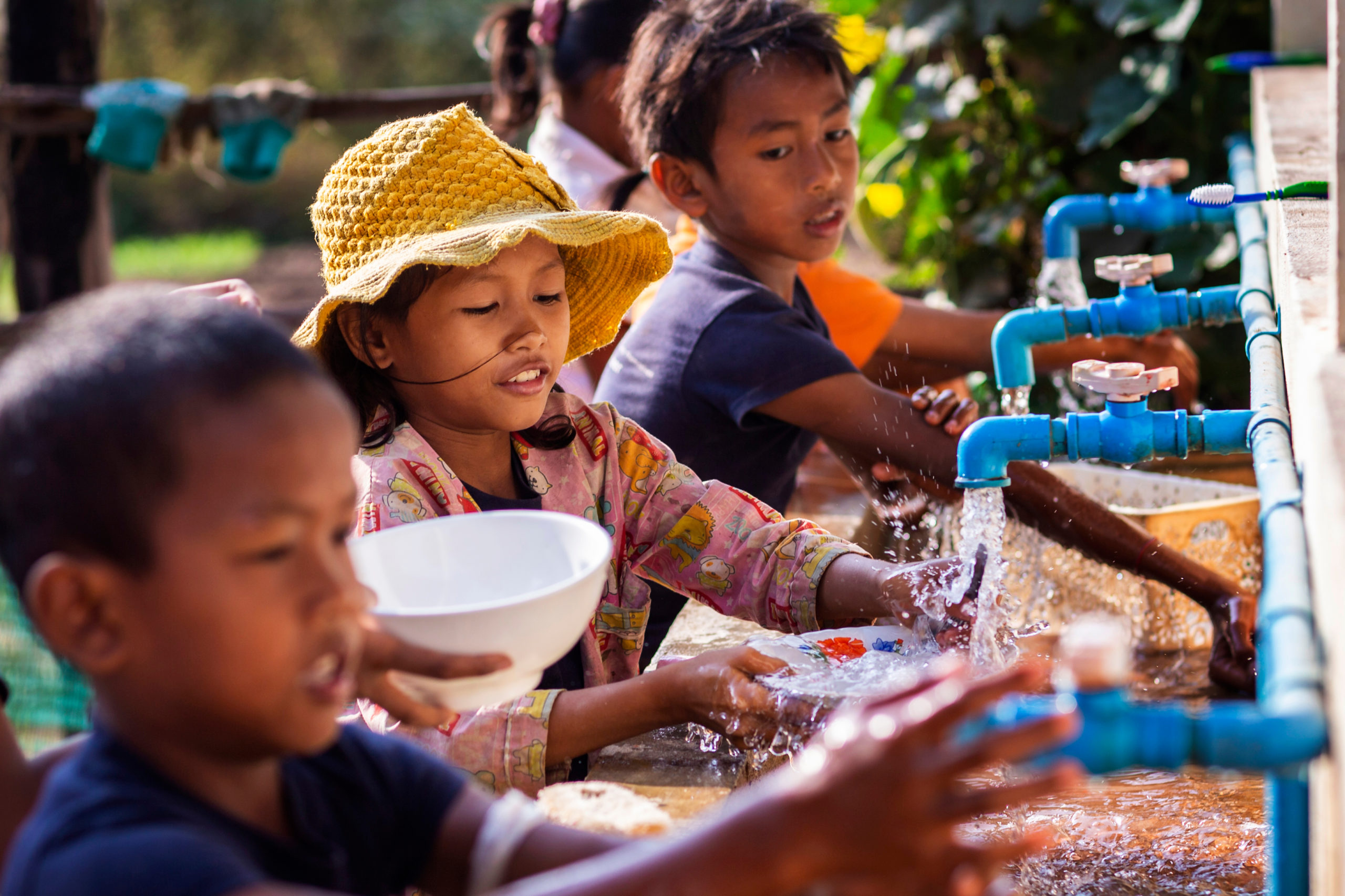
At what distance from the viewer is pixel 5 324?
356 centimetres

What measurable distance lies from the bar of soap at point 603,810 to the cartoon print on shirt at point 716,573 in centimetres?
50

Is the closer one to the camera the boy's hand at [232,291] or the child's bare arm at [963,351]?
the boy's hand at [232,291]

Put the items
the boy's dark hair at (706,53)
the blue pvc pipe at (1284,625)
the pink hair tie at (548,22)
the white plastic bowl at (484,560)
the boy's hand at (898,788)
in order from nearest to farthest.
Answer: the boy's hand at (898,788), the blue pvc pipe at (1284,625), the white plastic bowl at (484,560), the boy's dark hair at (706,53), the pink hair tie at (548,22)

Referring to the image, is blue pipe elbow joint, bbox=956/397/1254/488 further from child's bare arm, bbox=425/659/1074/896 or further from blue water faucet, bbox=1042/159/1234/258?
blue water faucet, bbox=1042/159/1234/258

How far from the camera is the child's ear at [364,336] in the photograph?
190 centimetres

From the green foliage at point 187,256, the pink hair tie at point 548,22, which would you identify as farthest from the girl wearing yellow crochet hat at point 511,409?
→ the green foliage at point 187,256

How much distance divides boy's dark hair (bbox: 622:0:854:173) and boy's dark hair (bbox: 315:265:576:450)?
87cm

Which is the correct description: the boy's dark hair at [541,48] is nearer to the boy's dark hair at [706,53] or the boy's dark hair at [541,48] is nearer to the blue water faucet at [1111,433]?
the boy's dark hair at [706,53]

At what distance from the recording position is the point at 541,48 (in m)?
4.74

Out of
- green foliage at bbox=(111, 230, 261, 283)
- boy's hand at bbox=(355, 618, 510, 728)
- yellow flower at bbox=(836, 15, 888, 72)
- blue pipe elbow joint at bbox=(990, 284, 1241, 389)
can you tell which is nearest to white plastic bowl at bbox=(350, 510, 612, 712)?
boy's hand at bbox=(355, 618, 510, 728)

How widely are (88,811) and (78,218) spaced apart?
4143 mm

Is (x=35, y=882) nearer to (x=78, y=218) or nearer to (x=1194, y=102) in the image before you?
(x=1194, y=102)

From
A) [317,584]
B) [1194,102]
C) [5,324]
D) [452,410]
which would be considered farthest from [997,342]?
[5,324]

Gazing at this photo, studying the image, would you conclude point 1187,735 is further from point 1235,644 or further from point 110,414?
point 1235,644
